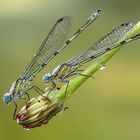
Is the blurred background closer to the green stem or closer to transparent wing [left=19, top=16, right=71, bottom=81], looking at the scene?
transparent wing [left=19, top=16, right=71, bottom=81]

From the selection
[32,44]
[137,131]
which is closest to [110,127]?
[137,131]

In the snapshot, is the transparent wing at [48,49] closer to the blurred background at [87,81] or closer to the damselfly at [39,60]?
the damselfly at [39,60]

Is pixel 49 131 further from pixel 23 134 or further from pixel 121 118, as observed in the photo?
pixel 121 118

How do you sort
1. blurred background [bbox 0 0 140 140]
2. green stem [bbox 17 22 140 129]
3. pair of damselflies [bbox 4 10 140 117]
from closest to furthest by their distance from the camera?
green stem [bbox 17 22 140 129] < pair of damselflies [bbox 4 10 140 117] < blurred background [bbox 0 0 140 140]

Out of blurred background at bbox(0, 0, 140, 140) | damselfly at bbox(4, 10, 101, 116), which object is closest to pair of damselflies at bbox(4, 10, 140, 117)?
damselfly at bbox(4, 10, 101, 116)

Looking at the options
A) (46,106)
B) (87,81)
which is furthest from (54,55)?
(87,81)

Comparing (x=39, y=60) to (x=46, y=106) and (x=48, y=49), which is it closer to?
(x=48, y=49)
